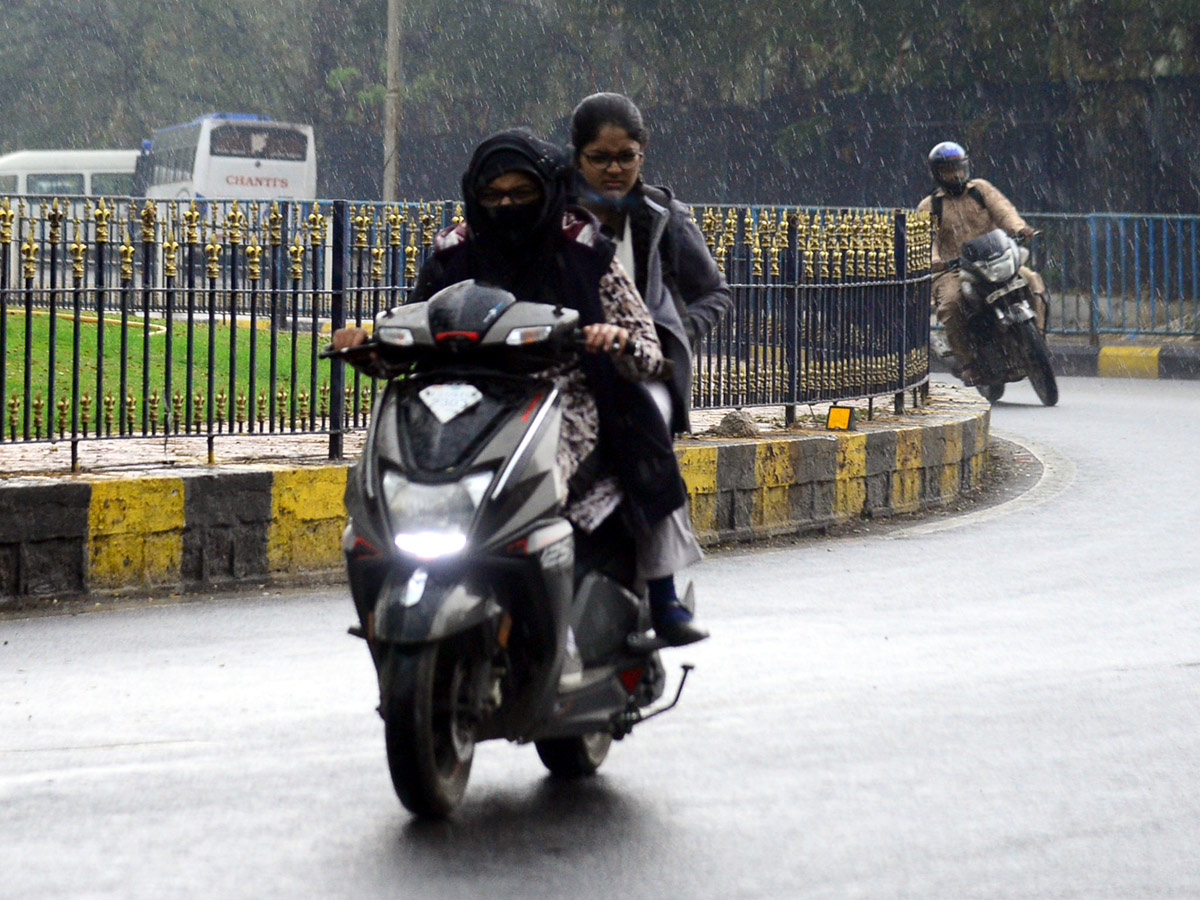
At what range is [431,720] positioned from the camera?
4078 mm

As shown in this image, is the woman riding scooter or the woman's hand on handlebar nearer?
the woman's hand on handlebar

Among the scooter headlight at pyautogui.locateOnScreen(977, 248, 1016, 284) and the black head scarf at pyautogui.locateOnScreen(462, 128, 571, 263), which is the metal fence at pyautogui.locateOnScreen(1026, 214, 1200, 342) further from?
the black head scarf at pyautogui.locateOnScreen(462, 128, 571, 263)

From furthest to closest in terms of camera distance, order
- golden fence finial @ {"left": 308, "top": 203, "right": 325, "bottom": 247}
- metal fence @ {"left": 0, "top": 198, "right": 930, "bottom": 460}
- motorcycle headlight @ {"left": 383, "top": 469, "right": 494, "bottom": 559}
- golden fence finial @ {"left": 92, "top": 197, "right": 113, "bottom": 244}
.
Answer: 1. golden fence finial @ {"left": 308, "top": 203, "right": 325, "bottom": 247}
2. metal fence @ {"left": 0, "top": 198, "right": 930, "bottom": 460}
3. golden fence finial @ {"left": 92, "top": 197, "right": 113, "bottom": 244}
4. motorcycle headlight @ {"left": 383, "top": 469, "right": 494, "bottom": 559}

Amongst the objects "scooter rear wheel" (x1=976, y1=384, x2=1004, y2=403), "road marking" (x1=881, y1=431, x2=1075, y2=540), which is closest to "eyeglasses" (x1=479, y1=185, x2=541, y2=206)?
"road marking" (x1=881, y1=431, x2=1075, y2=540)

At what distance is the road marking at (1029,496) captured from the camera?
9656mm

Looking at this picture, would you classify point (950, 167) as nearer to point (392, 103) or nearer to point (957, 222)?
point (957, 222)

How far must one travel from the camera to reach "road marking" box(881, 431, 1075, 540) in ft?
31.7

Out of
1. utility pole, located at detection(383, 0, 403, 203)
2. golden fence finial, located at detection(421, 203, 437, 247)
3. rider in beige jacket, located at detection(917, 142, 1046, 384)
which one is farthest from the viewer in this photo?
utility pole, located at detection(383, 0, 403, 203)

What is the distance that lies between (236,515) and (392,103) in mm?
27499

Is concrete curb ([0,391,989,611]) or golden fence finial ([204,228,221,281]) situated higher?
golden fence finial ([204,228,221,281])

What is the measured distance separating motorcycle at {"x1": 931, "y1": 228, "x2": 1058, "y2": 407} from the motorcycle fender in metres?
10.9

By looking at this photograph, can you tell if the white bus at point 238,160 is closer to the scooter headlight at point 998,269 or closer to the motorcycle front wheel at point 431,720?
the scooter headlight at point 998,269

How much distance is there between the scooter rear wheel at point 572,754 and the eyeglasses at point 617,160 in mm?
1338

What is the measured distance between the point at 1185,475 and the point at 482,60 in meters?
26.6
